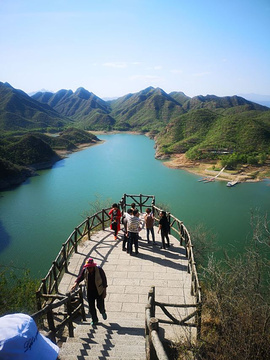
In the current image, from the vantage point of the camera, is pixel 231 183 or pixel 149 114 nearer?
pixel 231 183

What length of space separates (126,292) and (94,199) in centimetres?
2580

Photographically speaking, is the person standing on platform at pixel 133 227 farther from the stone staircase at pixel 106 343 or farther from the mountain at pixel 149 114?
the mountain at pixel 149 114

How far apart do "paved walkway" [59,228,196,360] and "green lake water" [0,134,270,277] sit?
31.7ft

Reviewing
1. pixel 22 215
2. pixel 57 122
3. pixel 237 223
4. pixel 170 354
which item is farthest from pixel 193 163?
pixel 57 122

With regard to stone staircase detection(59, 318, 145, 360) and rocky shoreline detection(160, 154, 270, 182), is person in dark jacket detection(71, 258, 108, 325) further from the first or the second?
rocky shoreline detection(160, 154, 270, 182)

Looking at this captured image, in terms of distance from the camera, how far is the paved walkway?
4.39 meters

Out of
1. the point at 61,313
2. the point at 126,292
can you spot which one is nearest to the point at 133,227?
the point at 126,292

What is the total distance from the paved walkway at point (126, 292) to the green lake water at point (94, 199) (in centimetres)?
965

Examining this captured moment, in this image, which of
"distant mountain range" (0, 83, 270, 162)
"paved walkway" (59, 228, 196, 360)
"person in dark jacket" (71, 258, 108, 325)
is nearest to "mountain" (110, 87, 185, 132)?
"distant mountain range" (0, 83, 270, 162)

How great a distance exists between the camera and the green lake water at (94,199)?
68.6 feet

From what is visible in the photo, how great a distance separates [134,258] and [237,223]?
18973 mm

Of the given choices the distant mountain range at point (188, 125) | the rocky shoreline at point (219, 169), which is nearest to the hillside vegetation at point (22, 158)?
the rocky shoreline at point (219, 169)

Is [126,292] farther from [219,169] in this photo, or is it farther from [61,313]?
[219,169]

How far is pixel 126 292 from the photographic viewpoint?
687 centimetres
